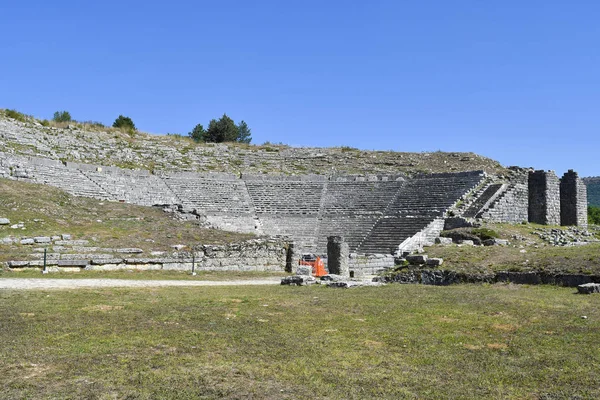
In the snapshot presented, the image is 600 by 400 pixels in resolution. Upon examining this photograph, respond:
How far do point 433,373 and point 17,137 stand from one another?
126 ft

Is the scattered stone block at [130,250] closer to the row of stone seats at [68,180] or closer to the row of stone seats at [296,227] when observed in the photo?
the row of stone seats at [296,227]

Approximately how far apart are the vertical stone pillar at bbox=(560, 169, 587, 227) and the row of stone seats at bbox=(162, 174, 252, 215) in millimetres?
22199

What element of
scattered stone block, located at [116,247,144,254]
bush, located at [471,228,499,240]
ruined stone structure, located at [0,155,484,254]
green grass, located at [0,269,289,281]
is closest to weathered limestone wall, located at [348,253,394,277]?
green grass, located at [0,269,289,281]

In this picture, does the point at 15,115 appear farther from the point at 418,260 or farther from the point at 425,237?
the point at 418,260

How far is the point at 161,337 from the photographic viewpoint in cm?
764

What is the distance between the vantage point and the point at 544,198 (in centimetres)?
3509

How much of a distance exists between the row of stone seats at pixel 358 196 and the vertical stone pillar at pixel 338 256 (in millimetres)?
14004

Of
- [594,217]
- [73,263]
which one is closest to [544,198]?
[594,217]

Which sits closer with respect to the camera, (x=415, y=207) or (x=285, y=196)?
(x=415, y=207)

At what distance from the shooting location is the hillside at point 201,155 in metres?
38.5

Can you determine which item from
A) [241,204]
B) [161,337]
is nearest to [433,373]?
[161,337]

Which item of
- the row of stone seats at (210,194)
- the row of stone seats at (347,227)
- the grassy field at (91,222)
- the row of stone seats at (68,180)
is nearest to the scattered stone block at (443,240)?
the row of stone seats at (347,227)

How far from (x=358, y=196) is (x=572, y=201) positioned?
49.1ft

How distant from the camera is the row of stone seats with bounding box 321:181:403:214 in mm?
35531
